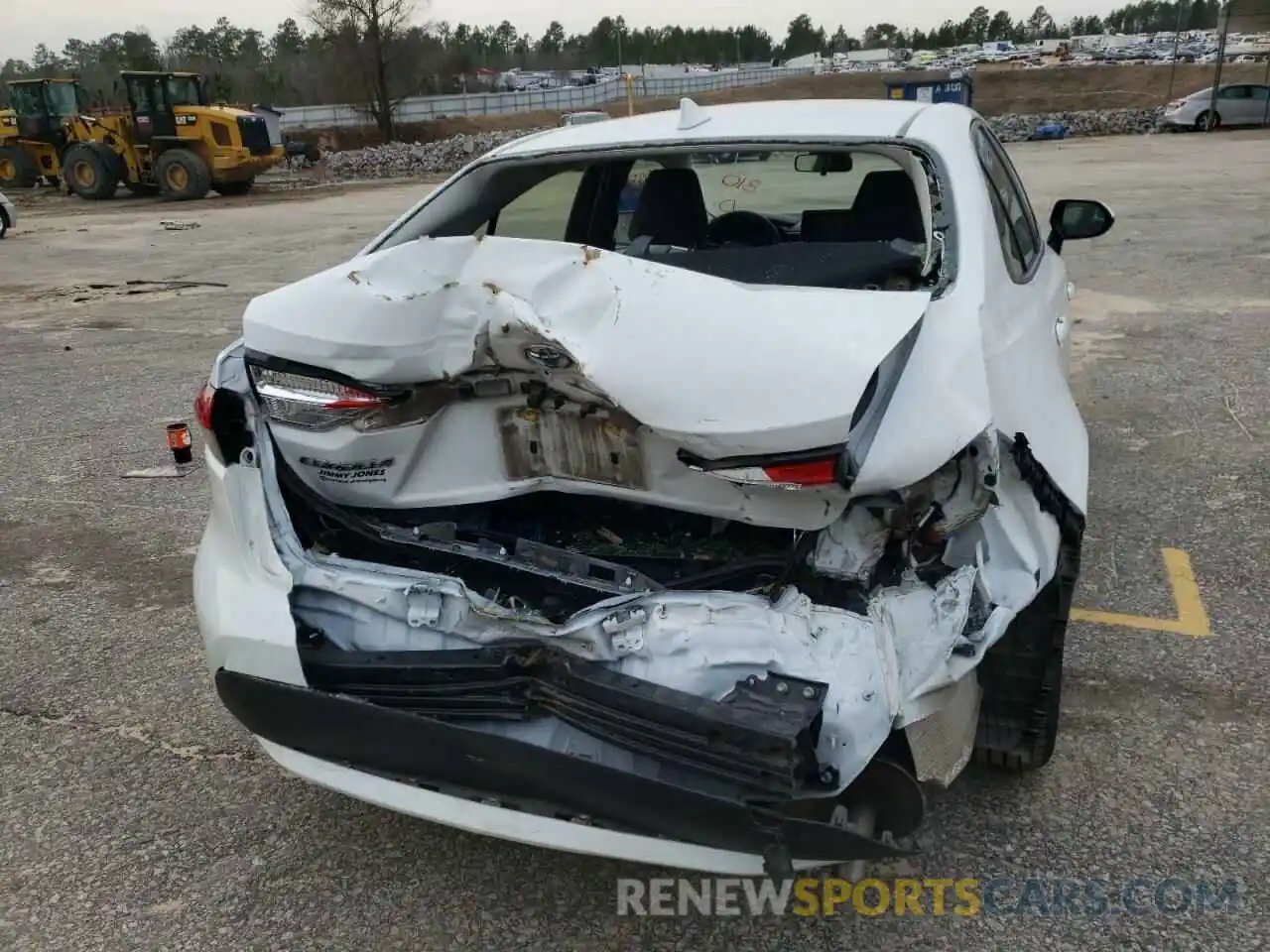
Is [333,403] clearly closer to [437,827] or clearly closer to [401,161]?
[437,827]

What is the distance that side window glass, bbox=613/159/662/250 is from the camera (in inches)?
142

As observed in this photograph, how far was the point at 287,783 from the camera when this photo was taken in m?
2.79

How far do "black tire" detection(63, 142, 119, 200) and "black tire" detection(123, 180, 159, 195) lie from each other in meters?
0.27

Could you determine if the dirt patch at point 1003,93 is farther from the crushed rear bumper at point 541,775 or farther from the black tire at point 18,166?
the crushed rear bumper at point 541,775

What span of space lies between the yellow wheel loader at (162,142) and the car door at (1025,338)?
21.3m

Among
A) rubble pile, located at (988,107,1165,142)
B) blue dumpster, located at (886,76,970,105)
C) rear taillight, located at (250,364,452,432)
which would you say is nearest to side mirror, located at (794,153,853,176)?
rear taillight, located at (250,364,452,432)

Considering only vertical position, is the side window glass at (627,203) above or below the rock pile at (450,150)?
above

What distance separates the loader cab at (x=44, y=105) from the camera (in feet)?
75.3

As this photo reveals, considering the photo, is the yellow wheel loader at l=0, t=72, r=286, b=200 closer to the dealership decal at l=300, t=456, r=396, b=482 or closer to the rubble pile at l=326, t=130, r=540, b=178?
the rubble pile at l=326, t=130, r=540, b=178

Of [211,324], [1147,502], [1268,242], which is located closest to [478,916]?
[1147,502]

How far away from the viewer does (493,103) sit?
5191cm

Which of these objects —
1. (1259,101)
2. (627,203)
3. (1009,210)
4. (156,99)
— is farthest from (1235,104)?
(627,203)

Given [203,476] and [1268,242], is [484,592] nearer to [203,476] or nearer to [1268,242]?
[203,476]

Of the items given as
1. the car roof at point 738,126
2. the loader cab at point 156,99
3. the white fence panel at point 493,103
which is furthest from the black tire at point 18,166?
the car roof at point 738,126
